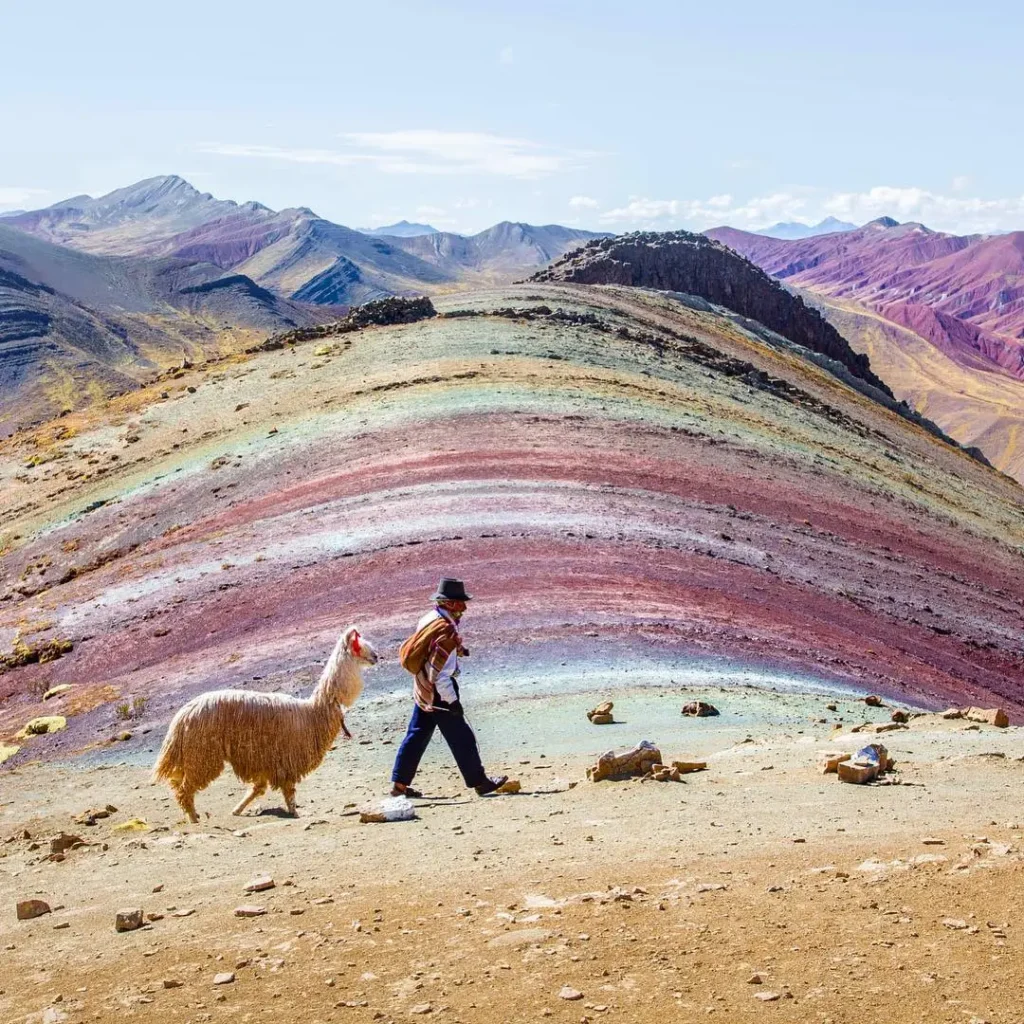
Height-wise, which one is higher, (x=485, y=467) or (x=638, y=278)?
(x=638, y=278)

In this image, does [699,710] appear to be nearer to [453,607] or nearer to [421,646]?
[453,607]

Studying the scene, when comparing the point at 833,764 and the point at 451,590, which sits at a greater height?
the point at 451,590

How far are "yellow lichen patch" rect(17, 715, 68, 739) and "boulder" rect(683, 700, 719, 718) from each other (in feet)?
22.1

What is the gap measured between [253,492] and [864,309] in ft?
540

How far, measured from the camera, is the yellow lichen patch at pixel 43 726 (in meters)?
13.1

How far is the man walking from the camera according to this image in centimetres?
857

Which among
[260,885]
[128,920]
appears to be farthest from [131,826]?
[128,920]

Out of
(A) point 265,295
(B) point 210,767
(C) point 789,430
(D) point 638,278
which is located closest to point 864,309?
(A) point 265,295

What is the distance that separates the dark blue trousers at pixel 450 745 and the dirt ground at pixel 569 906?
0.27 metres

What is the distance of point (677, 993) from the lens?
482 cm

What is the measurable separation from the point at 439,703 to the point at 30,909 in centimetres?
308

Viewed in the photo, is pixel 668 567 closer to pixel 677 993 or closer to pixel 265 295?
pixel 677 993

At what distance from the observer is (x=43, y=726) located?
43.2ft

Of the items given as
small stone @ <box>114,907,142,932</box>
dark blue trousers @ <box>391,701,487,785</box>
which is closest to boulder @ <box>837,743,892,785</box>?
dark blue trousers @ <box>391,701,487,785</box>
